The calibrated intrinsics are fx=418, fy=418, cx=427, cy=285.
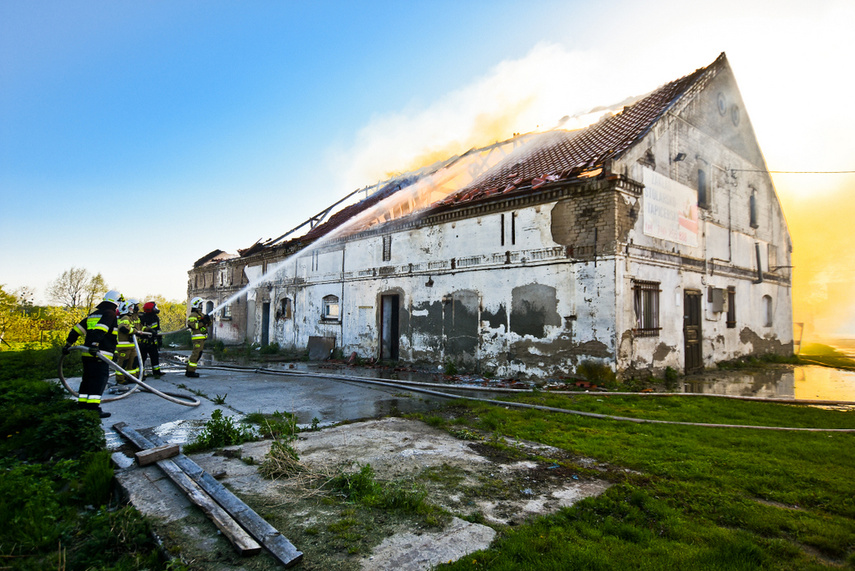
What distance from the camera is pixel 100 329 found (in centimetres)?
638

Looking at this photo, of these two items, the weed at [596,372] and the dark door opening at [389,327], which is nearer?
the weed at [596,372]

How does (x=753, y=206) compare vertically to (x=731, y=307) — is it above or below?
above

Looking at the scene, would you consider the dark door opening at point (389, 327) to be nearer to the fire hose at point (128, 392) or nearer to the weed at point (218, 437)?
the fire hose at point (128, 392)

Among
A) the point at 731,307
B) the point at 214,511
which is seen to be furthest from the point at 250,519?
the point at 731,307

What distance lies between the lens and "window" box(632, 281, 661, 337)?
388 inches

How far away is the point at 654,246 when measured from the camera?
34.4 feet

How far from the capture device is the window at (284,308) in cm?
1870

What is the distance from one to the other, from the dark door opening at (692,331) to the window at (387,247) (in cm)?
894

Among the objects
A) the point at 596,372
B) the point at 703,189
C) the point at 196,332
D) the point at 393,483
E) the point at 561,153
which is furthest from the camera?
the point at 703,189

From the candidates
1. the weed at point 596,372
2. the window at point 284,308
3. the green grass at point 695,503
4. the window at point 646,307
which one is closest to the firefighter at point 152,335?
the green grass at point 695,503

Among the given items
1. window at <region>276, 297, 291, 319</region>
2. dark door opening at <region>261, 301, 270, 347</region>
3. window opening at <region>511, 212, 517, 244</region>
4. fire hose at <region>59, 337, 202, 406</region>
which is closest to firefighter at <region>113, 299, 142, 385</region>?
fire hose at <region>59, 337, 202, 406</region>

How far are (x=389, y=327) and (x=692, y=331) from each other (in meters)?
9.20

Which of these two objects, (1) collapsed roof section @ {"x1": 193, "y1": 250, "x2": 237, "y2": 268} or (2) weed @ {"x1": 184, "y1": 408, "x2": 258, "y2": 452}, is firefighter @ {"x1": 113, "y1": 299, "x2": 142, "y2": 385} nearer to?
(2) weed @ {"x1": 184, "y1": 408, "x2": 258, "y2": 452}

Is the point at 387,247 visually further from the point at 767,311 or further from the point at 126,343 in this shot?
the point at 767,311
